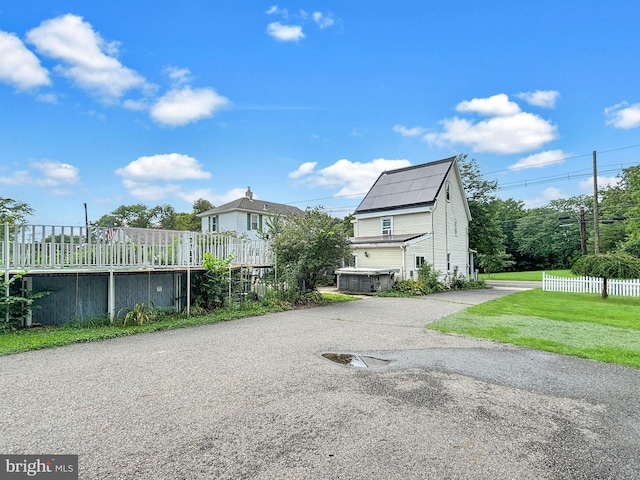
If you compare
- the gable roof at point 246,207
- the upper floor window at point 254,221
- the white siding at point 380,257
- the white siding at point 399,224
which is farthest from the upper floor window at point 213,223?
the white siding at point 380,257

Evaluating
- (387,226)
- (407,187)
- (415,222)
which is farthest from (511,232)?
(415,222)

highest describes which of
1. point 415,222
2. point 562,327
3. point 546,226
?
point 546,226

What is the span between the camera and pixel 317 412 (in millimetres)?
3586

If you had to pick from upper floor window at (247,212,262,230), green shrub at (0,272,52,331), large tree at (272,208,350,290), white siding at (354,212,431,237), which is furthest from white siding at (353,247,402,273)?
green shrub at (0,272,52,331)

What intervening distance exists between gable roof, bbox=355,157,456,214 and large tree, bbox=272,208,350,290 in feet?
30.8

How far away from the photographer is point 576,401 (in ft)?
13.0

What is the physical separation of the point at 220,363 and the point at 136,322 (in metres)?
4.31

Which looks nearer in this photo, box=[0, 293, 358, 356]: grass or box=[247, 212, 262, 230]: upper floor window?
box=[0, 293, 358, 356]: grass

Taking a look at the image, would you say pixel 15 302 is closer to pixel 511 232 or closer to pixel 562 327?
pixel 562 327

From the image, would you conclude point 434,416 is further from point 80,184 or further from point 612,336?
point 80,184

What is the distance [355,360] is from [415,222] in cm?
1613

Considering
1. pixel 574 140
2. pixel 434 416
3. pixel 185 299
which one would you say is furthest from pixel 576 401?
pixel 574 140

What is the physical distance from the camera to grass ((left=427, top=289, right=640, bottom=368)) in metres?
6.28

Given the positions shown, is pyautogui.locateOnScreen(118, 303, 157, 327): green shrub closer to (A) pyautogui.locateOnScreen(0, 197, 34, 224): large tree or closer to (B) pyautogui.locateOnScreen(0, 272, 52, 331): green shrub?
(B) pyautogui.locateOnScreen(0, 272, 52, 331): green shrub
